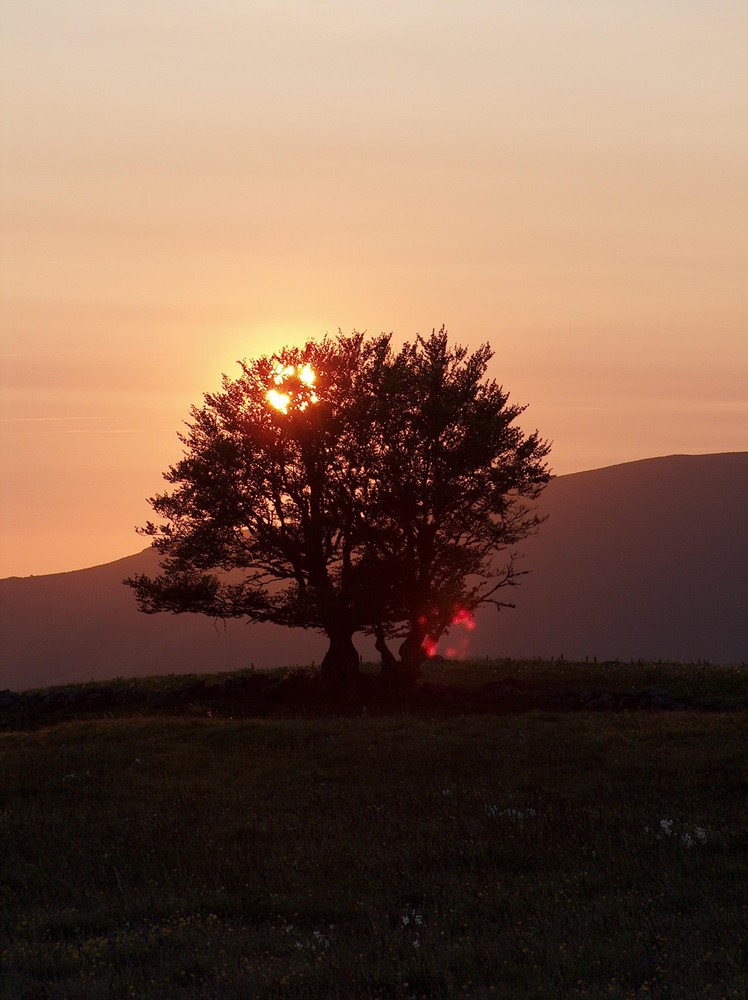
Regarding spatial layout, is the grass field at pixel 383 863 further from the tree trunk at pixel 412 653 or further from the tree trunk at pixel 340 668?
the tree trunk at pixel 340 668

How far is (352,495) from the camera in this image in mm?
38688

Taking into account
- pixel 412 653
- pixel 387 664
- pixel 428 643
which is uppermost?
pixel 428 643

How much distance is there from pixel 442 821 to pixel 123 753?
1225cm

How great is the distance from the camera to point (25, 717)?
39844mm

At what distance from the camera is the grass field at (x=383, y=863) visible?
1150cm

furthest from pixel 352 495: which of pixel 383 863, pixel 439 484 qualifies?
pixel 383 863

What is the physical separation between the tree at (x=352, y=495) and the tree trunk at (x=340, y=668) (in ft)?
0.20

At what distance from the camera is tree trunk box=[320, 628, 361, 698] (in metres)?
39.4

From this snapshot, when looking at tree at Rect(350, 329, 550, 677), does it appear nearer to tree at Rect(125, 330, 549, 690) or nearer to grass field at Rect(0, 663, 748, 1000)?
tree at Rect(125, 330, 549, 690)

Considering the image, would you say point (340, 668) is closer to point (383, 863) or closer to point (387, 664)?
point (387, 664)

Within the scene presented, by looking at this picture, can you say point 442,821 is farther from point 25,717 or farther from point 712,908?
point 25,717

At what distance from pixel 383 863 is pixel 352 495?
23.1 meters

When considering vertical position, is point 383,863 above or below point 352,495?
below

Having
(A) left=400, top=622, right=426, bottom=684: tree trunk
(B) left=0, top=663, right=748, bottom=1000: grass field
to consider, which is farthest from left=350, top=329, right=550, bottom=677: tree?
(B) left=0, top=663, right=748, bottom=1000: grass field
